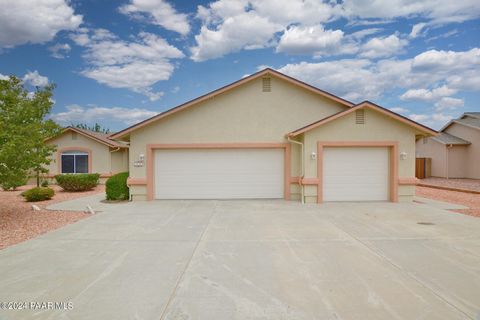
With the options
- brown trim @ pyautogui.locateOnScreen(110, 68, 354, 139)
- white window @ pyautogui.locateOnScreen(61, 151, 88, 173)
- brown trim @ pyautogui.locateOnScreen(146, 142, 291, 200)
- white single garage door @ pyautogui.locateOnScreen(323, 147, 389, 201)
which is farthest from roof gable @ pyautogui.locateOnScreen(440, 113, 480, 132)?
white window @ pyautogui.locateOnScreen(61, 151, 88, 173)

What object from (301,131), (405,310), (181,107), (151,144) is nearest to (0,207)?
(151,144)

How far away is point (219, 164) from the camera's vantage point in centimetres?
1381

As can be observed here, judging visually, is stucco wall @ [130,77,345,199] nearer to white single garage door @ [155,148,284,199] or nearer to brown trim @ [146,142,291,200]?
brown trim @ [146,142,291,200]

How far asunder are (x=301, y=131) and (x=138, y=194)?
24.7 ft

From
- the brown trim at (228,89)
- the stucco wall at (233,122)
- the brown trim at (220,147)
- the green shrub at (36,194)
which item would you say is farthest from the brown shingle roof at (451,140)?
the green shrub at (36,194)

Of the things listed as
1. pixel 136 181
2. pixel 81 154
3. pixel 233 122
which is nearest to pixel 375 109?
pixel 233 122

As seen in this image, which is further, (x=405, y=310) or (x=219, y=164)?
(x=219, y=164)

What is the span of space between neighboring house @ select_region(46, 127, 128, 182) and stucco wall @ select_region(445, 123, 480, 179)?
2551 cm

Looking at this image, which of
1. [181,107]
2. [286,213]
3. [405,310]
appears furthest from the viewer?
[181,107]

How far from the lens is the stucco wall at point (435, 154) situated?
2424 centimetres

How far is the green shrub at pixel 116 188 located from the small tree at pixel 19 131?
11.3 feet

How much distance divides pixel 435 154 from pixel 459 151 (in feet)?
5.32

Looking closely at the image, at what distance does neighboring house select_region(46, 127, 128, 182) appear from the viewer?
817 inches

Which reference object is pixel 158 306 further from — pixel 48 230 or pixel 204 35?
pixel 204 35
